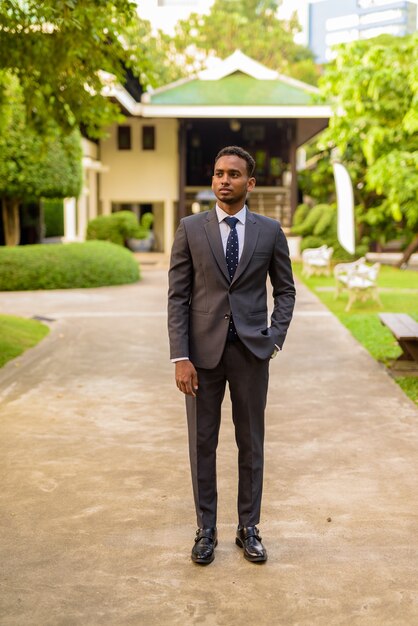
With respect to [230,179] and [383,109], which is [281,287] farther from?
[383,109]

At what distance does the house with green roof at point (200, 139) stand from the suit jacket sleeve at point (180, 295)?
3079cm

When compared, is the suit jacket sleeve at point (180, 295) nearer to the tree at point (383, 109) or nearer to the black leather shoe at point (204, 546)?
the black leather shoe at point (204, 546)

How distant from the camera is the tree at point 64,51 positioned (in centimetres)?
1117

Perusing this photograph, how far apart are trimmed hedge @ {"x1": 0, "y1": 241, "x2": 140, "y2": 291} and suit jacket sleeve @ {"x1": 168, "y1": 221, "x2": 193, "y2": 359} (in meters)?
18.5

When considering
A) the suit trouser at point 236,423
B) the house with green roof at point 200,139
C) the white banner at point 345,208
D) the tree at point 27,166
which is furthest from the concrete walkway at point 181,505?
the house with green roof at point 200,139

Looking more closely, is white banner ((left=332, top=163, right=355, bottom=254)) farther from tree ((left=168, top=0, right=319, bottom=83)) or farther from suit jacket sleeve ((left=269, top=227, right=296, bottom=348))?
tree ((left=168, top=0, right=319, bottom=83))

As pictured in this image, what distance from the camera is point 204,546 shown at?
4887 millimetres

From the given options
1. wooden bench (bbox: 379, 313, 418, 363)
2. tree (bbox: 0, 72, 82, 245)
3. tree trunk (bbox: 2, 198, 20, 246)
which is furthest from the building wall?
wooden bench (bbox: 379, 313, 418, 363)

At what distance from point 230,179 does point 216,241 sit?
0.33 meters

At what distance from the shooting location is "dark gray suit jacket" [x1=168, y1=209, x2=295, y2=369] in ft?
15.7

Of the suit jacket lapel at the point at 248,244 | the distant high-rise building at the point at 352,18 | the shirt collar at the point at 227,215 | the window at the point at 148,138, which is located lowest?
the suit jacket lapel at the point at 248,244

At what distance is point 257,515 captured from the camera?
16.5 feet

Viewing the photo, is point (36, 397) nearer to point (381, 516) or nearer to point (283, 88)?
point (381, 516)

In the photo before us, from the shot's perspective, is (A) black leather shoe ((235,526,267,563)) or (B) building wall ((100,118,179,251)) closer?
(A) black leather shoe ((235,526,267,563))
